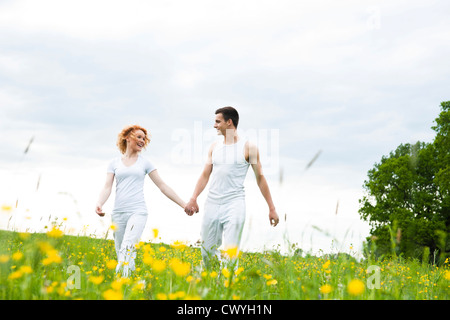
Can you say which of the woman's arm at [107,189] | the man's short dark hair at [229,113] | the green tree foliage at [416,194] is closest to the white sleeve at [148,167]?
the woman's arm at [107,189]

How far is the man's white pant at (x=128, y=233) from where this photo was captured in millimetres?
6648

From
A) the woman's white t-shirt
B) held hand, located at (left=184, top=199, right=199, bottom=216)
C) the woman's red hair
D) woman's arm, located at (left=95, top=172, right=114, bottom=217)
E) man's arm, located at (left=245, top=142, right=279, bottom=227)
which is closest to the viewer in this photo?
man's arm, located at (left=245, top=142, right=279, bottom=227)

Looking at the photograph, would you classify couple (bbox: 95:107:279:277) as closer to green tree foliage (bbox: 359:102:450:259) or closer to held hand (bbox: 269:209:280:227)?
held hand (bbox: 269:209:280:227)

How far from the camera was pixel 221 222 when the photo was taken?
6523mm

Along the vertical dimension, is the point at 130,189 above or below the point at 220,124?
below

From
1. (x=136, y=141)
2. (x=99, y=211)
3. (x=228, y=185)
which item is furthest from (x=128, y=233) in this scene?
(x=228, y=185)

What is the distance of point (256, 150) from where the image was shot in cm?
660

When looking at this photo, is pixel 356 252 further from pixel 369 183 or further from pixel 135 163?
pixel 369 183

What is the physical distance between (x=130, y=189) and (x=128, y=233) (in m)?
0.73

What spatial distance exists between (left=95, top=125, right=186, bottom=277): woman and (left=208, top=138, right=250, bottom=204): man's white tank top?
937mm

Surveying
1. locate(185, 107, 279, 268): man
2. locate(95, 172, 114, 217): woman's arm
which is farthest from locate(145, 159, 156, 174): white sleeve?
locate(185, 107, 279, 268): man

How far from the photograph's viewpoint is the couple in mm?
6492

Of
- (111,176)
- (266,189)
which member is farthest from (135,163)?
(266,189)

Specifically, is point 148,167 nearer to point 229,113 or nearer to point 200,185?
point 200,185
